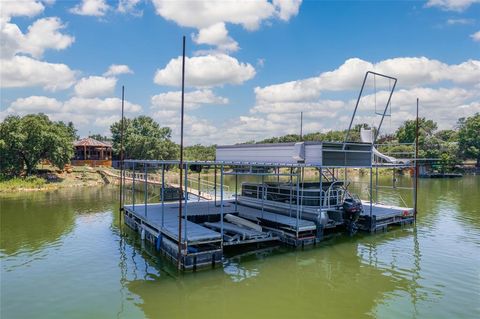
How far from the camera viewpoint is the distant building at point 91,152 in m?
64.1

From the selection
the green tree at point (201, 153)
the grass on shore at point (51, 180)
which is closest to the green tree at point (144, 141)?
the green tree at point (201, 153)

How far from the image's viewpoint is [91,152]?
67.4m

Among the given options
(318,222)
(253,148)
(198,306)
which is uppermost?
(253,148)

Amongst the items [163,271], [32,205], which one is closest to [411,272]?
[163,271]

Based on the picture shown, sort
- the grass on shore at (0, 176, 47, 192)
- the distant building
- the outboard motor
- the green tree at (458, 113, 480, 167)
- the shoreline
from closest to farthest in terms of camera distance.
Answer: the outboard motor, the grass on shore at (0, 176, 47, 192), the shoreline, the distant building, the green tree at (458, 113, 480, 167)

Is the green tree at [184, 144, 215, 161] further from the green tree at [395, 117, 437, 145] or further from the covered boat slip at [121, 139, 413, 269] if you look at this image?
the covered boat slip at [121, 139, 413, 269]

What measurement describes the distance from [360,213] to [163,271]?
489 inches

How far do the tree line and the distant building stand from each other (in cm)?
227

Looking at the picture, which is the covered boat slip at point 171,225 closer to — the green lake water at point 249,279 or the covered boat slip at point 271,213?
the covered boat slip at point 271,213

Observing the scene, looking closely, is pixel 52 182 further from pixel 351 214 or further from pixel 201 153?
pixel 201 153

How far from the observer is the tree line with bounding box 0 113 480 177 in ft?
145

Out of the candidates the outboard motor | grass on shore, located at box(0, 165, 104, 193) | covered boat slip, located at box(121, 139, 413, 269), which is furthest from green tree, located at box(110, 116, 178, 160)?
the outboard motor

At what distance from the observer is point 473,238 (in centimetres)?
1931

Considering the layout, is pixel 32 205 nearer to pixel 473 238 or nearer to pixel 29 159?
pixel 29 159
